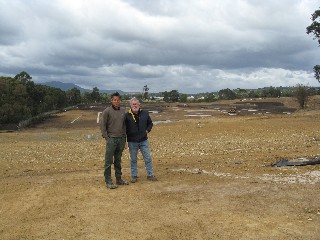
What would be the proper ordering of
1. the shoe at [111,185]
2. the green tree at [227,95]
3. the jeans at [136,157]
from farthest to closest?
the green tree at [227,95] < the jeans at [136,157] < the shoe at [111,185]

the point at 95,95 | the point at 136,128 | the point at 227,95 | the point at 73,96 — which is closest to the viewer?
the point at 136,128

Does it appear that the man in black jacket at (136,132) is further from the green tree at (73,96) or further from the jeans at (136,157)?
the green tree at (73,96)

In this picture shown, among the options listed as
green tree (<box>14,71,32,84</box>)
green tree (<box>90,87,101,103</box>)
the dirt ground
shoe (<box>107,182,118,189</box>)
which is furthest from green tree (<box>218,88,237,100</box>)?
shoe (<box>107,182,118,189</box>)

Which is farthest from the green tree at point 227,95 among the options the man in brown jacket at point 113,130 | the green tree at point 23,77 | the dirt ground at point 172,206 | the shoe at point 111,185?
the shoe at point 111,185

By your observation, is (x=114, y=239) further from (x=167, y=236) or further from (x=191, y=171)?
(x=191, y=171)

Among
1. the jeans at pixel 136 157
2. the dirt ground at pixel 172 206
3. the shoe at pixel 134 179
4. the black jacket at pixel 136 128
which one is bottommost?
the dirt ground at pixel 172 206

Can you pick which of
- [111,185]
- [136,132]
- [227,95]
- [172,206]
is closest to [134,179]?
[111,185]

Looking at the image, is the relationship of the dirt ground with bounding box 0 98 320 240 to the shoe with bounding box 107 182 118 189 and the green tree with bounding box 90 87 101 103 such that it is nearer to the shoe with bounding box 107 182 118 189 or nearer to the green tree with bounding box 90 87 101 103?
the shoe with bounding box 107 182 118 189

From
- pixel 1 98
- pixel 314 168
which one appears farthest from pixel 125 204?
pixel 1 98

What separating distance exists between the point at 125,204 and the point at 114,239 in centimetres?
169

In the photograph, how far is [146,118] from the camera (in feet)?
34.0

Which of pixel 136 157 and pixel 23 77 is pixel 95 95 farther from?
pixel 136 157

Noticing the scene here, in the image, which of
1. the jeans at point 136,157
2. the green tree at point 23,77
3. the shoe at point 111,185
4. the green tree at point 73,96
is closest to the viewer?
the shoe at point 111,185

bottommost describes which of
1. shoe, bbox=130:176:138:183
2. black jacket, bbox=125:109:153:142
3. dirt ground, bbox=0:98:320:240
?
dirt ground, bbox=0:98:320:240
